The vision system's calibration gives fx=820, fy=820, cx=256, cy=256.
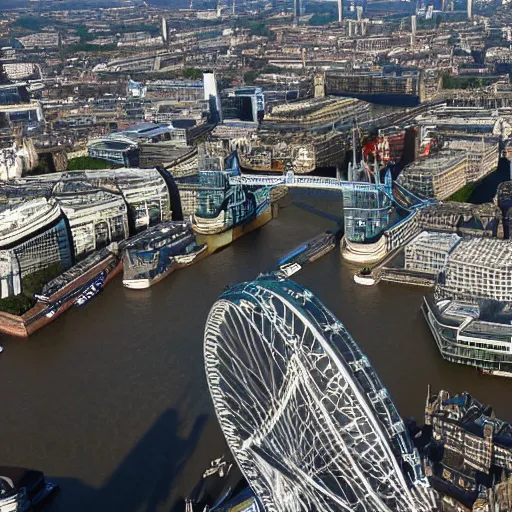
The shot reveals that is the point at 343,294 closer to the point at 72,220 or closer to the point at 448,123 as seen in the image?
the point at 72,220

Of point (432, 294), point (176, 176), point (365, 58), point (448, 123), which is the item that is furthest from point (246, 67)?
point (432, 294)

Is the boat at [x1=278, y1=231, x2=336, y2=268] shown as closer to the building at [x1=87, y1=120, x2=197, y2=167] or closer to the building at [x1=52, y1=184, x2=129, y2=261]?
the building at [x1=52, y1=184, x2=129, y2=261]

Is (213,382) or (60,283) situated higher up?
(213,382)

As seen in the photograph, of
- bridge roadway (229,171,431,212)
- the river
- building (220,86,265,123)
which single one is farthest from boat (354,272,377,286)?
building (220,86,265,123)

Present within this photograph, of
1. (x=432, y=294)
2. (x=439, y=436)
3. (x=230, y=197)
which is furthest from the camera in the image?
(x=230, y=197)

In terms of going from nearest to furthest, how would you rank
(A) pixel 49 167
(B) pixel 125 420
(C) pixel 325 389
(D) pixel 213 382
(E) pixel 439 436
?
(C) pixel 325 389 → (D) pixel 213 382 → (E) pixel 439 436 → (B) pixel 125 420 → (A) pixel 49 167

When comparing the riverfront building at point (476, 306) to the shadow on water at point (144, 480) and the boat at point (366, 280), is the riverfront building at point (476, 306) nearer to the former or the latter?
the boat at point (366, 280)

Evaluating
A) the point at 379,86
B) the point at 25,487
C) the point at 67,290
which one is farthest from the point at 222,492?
the point at 379,86
